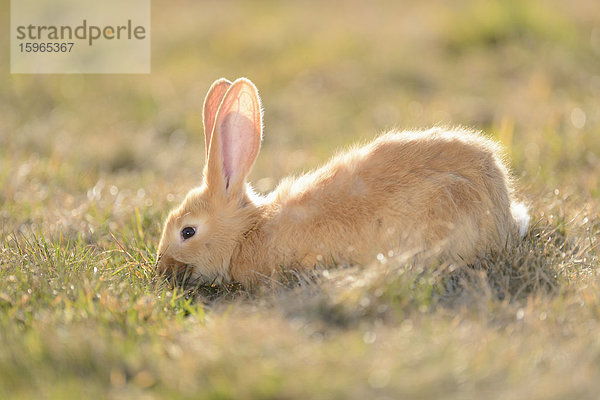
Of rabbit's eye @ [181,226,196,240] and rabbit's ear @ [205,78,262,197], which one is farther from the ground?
rabbit's ear @ [205,78,262,197]

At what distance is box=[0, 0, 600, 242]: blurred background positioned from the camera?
4742 mm

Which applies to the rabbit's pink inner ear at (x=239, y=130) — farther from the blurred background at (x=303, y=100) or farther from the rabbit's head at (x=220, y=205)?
the blurred background at (x=303, y=100)

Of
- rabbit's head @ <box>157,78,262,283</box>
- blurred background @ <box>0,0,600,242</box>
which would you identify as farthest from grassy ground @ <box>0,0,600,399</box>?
rabbit's head @ <box>157,78,262,283</box>

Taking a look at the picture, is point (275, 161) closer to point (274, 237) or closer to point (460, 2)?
point (274, 237)

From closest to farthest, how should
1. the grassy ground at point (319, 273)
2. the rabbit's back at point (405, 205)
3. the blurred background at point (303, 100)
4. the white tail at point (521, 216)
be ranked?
the grassy ground at point (319, 273)
the rabbit's back at point (405, 205)
the white tail at point (521, 216)
the blurred background at point (303, 100)

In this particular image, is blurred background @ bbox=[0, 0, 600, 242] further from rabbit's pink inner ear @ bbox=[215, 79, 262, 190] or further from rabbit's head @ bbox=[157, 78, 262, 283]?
rabbit's pink inner ear @ bbox=[215, 79, 262, 190]

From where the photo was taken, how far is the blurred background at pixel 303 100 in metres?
4.74

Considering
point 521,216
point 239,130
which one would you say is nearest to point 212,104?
point 239,130

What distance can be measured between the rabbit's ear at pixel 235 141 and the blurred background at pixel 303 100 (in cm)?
59

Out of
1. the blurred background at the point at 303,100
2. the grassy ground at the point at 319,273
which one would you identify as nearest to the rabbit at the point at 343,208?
the grassy ground at the point at 319,273

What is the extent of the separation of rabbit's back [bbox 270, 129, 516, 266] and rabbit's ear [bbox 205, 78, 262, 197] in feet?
1.06

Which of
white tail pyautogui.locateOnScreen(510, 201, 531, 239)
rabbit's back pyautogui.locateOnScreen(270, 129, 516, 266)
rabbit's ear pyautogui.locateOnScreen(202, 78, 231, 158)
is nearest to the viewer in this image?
rabbit's back pyautogui.locateOnScreen(270, 129, 516, 266)

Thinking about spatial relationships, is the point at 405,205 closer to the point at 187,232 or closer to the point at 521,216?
the point at 521,216

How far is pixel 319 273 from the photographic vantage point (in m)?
3.03
